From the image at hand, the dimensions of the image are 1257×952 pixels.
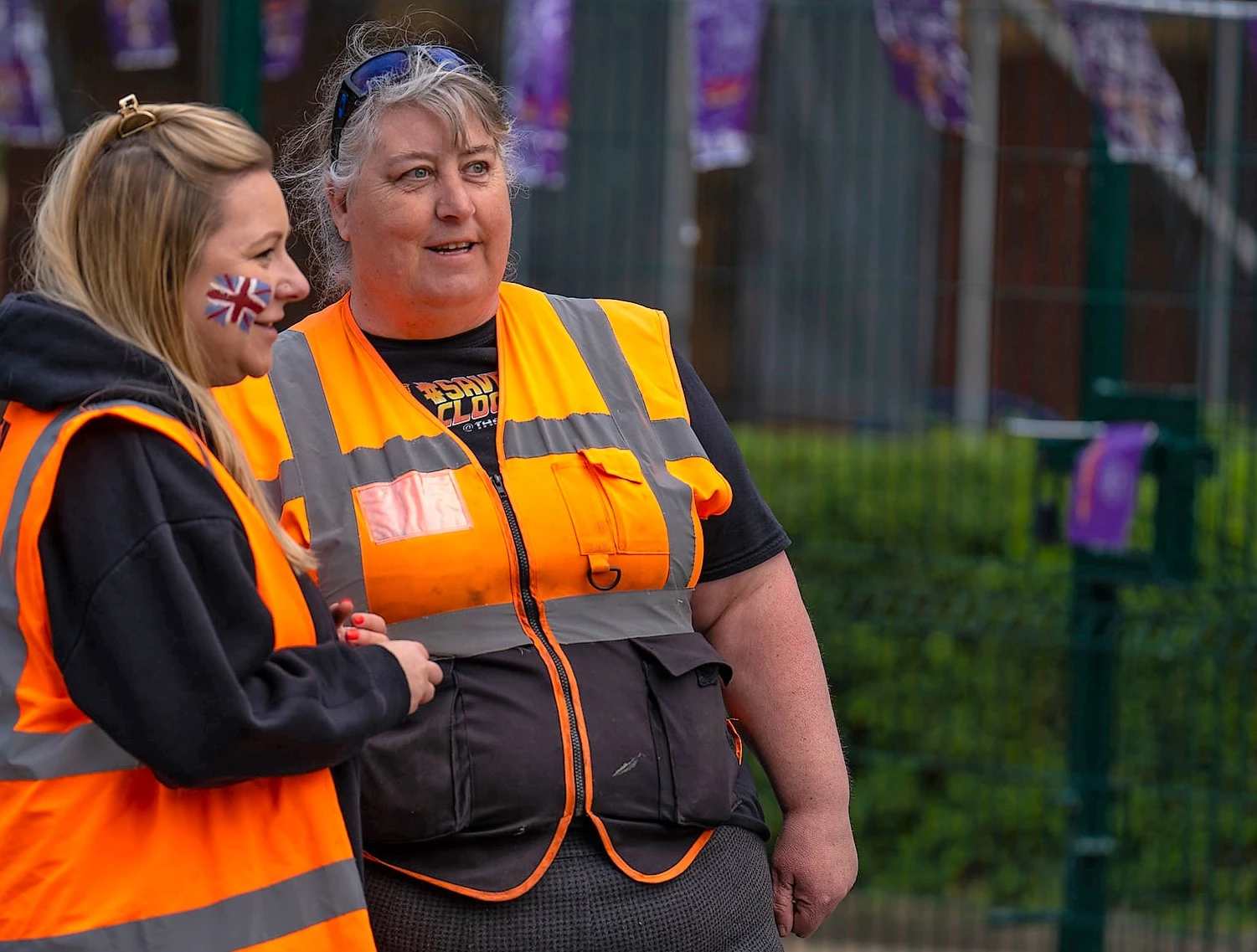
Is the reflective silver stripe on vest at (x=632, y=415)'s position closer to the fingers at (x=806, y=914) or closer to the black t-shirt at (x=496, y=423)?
the black t-shirt at (x=496, y=423)

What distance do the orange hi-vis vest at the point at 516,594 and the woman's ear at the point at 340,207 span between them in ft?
0.48

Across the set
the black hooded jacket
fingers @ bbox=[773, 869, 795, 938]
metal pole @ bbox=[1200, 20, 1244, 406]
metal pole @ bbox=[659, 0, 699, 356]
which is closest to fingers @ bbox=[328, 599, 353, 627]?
the black hooded jacket

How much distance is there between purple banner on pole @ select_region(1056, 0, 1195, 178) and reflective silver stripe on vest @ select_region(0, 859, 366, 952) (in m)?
3.24

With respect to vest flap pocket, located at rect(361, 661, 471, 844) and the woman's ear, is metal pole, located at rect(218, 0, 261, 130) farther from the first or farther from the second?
vest flap pocket, located at rect(361, 661, 471, 844)

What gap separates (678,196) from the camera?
19.7 ft

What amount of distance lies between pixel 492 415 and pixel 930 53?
101 inches

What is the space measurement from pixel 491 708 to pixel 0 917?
655 millimetres

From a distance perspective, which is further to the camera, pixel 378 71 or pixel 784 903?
pixel 784 903

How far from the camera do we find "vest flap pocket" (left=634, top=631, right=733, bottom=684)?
233 centimetres

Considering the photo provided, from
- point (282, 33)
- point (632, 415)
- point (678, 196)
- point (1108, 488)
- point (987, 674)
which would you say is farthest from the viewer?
point (678, 196)

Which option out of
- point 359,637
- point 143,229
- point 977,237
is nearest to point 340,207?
point 143,229

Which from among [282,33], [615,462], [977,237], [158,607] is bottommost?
[158,607]

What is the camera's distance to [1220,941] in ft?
16.1

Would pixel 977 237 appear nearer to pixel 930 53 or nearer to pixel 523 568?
pixel 930 53
